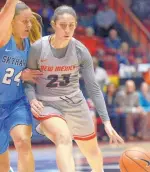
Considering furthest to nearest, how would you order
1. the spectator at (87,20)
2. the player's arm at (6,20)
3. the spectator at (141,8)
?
1. the spectator at (141,8)
2. the spectator at (87,20)
3. the player's arm at (6,20)

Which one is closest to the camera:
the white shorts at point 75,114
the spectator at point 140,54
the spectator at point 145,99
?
the white shorts at point 75,114

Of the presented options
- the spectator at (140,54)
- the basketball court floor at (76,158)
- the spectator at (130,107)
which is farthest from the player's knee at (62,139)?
the spectator at (140,54)

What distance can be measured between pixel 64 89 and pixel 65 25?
0.68m

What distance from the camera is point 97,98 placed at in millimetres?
6062

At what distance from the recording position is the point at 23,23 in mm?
5824

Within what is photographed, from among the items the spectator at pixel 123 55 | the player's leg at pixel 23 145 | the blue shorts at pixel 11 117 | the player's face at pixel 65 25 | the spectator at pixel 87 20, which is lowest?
the spectator at pixel 123 55

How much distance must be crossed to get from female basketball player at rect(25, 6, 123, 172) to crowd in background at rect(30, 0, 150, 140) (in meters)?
6.80

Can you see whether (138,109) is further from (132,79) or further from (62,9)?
(62,9)

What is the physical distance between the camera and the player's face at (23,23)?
5.82 m

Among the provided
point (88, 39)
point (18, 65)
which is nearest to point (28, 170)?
point (18, 65)

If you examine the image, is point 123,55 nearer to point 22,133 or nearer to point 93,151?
point 93,151

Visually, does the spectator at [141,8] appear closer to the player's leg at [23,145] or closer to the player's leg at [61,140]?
the player's leg at [61,140]

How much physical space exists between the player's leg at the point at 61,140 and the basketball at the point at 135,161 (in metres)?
0.77

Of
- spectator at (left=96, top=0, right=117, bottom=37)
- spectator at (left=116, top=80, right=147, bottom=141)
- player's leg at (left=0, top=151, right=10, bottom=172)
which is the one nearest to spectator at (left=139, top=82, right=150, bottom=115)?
spectator at (left=116, top=80, right=147, bottom=141)
